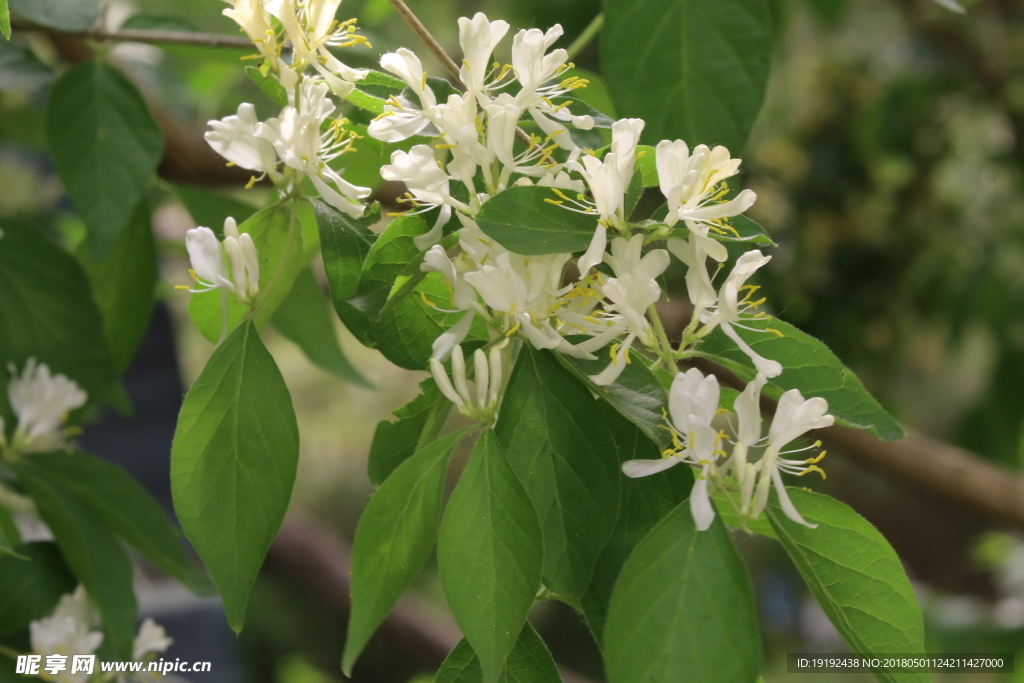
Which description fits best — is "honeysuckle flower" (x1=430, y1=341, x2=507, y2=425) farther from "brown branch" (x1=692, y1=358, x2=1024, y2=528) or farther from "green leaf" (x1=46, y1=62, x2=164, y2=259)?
"brown branch" (x1=692, y1=358, x2=1024, y2=528)

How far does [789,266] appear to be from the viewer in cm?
113

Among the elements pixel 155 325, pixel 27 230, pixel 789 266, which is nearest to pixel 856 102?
pixel 789 266

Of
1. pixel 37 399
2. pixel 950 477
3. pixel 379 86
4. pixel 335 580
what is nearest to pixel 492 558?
pixel 379 86

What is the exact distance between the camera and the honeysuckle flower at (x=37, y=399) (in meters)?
0.34

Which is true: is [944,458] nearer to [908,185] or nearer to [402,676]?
[908,185]

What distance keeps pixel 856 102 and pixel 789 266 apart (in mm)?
302

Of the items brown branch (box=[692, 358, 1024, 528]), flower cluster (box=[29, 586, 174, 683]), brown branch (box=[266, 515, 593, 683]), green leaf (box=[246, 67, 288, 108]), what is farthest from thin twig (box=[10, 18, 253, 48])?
brown branch (box=[266, 515, 593, 683])

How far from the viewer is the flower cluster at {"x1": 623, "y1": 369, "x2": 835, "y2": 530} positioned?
18cm

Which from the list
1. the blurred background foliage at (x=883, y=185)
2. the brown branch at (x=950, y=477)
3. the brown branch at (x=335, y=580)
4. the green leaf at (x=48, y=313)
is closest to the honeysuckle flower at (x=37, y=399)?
the green leaf at (x=48, y=313)

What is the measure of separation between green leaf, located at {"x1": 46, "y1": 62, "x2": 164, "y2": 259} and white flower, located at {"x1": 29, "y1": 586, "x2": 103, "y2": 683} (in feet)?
0.45

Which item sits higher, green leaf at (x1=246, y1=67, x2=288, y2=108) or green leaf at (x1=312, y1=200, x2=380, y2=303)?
green leaf at (x1=246, y1=67, x2=288, y2=108)

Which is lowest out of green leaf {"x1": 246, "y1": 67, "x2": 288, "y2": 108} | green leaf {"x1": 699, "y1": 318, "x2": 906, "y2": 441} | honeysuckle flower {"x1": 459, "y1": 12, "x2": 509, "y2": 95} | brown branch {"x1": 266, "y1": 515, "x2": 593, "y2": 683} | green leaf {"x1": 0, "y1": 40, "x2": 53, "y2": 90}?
brown branch {"x1": 266, "y1": 515, "x2": 593, "y2": 683}

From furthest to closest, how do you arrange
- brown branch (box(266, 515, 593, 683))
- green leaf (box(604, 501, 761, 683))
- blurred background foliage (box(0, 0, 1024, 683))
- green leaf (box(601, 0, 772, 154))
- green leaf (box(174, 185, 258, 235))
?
brown branch (box(266, 515, 593, 683)) < blurred background foliage (box(0, 0, 1024, 683)) < green leaf (box(174, 185, 258, 235)) < green leaf (box(601, 0, 772, 154)) < green leaf (box(604, 501, 761, 683))

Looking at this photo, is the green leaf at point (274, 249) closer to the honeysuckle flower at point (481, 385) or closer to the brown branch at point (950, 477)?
the honeysuckle flower at point (481, 385)
